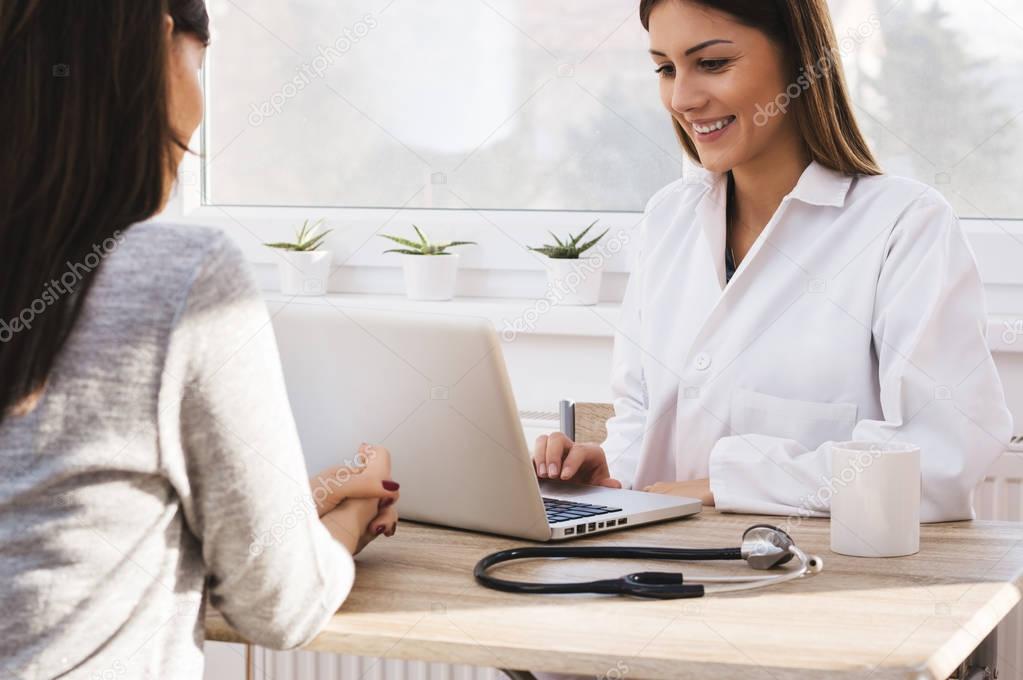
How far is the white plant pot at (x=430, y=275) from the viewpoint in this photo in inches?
110

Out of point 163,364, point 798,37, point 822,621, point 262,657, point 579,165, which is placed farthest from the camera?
point 579,165

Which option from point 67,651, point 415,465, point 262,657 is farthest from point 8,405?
point 262,657

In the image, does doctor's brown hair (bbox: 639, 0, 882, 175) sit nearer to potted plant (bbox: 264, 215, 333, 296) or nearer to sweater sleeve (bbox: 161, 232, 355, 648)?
sweater sleeve (bbox: 161, 232, 355, 648)

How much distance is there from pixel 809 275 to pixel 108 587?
1.17m

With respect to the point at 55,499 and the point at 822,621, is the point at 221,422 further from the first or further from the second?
the point at 822,621

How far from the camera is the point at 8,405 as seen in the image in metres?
0.93

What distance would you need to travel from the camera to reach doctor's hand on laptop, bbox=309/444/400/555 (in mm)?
1231

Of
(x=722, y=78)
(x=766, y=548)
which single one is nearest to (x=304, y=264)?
(x=722, y=78)

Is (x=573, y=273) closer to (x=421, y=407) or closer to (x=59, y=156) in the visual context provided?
(x=421, y=407)

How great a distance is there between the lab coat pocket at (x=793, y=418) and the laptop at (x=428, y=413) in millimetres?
365

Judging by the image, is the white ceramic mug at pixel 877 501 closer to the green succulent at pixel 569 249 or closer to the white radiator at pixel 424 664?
the white radiator at pixel 424 664

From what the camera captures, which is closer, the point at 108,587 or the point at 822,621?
the point at 108,587

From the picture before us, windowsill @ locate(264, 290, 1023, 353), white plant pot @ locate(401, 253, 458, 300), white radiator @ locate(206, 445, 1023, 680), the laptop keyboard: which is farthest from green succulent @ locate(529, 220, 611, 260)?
the laptop keyboard

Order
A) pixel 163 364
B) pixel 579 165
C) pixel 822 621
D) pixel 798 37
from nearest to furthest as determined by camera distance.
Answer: pixel 163 364 → pixel 822 621 → pixel 798 37 → pixel 579 165
